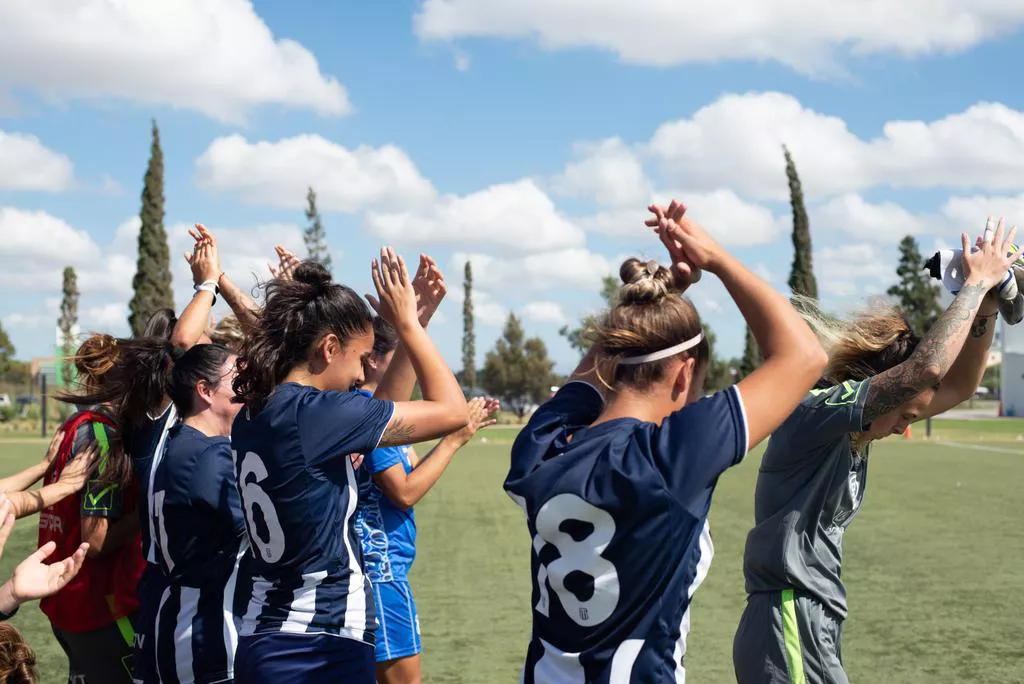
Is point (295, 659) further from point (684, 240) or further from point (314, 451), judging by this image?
point (684, 240)

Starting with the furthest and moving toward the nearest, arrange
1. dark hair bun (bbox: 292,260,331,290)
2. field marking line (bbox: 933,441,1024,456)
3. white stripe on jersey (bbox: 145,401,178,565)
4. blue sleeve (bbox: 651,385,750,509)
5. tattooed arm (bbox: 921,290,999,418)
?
field marking line (bbox: 933,441,1024,456) → tattooed arm (bbox: 921,290,999,418) → white stripe on jersey (bbox: 145,401,178,565) → dark hair bun (bbox: 292,260,331,290) → blue sleeve (bbox: 651,385,750,509)

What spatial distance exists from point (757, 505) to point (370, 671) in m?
1.62

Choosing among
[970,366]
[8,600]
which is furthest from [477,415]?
[970,366]

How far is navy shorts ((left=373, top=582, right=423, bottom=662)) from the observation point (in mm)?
4617

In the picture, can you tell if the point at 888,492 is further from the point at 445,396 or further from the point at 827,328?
the point at 445,396

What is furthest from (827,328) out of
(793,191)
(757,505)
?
(793,191)

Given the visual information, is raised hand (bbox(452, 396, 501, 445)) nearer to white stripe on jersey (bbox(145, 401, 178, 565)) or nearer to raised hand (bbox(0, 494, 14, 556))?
white stripe on jersey (bbox(145, 401, 178, 565))

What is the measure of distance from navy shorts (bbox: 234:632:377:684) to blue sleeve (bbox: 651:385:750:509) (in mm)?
1371

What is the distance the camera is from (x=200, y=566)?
3.61m

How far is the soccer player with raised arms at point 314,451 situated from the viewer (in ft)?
10.2

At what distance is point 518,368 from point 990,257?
58.9 meters

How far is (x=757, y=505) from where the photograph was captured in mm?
3957

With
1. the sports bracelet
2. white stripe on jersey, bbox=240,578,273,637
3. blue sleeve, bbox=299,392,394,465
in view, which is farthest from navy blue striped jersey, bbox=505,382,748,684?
the sports bracelet

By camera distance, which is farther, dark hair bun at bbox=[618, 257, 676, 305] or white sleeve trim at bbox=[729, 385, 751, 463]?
dark hair bun at bbox=[618, 257, 676, 305]
